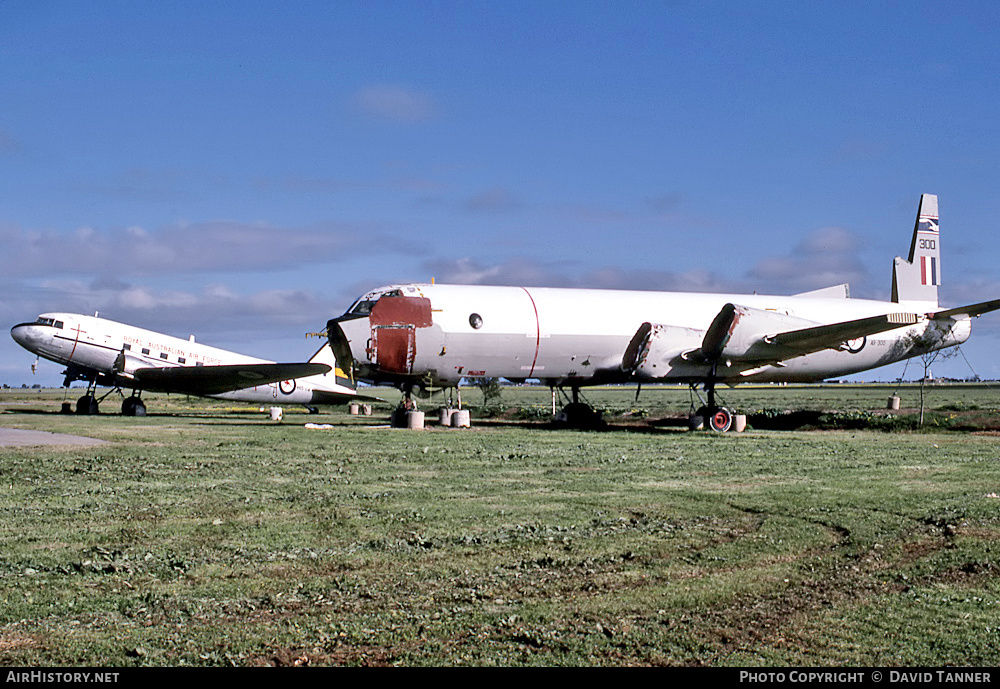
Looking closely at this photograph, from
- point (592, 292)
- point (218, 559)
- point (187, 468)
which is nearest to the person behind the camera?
point (218, 559)

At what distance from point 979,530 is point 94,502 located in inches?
373

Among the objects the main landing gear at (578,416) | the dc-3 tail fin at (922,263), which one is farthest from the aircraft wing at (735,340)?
the dc-3 tail fin at (922,263)

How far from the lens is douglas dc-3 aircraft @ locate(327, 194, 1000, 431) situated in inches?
993

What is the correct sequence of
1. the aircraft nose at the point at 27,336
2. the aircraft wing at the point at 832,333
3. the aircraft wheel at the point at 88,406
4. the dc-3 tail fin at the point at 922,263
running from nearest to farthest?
the aircraft wing at the point at 832,333
the dc-3 tail fin at the point at 922,263
the aircraft nose at the point at 27,336
the aircraft wheel at the point at 88,406

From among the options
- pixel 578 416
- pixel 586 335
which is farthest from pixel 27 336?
pixel 586 335

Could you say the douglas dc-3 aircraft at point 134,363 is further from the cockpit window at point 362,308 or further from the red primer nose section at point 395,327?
the red primer nose section at point 395,327

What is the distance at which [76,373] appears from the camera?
136ft

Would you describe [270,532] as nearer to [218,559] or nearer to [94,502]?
[218,559]

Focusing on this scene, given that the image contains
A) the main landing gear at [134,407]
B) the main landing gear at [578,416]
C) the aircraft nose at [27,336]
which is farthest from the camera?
the main landing gear at [134,407]

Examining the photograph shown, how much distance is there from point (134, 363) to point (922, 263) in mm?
33415

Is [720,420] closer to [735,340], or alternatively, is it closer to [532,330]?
[735,340]

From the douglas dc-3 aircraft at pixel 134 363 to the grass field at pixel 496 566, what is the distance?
88.7 feet

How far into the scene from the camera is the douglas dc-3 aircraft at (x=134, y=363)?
130 ft
